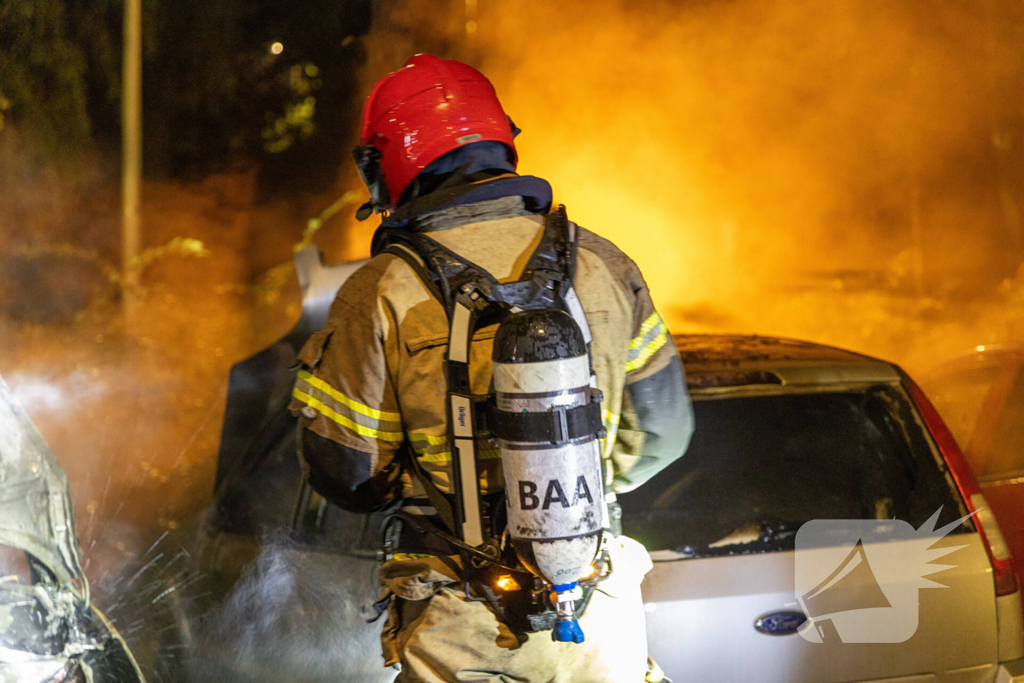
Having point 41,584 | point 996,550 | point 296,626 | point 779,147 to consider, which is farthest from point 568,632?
point 779,147

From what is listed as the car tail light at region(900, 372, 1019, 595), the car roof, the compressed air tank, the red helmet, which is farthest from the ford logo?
the red helmet

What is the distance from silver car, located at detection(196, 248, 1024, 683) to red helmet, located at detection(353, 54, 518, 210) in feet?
3.50

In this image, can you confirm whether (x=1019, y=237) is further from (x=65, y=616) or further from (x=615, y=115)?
(x=65, y=616)

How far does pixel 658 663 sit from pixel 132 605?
176cm

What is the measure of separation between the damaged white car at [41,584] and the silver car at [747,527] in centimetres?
32

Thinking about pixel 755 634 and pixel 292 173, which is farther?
pixel 292 173

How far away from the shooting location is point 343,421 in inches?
72.8

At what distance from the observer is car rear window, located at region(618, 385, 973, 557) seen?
2578 millimetres

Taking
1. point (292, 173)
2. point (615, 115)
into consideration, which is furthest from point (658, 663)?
point (292, 173)

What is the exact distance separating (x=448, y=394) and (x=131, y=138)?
9.46 metres

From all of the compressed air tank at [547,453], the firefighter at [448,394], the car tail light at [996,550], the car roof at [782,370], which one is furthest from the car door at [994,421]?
the compressed air tank at [547,453]

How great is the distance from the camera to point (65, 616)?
2395 mm

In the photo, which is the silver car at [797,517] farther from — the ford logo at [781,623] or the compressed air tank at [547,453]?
the compressed air tank at [547,453]

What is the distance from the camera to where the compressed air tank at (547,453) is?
165 centimetres
